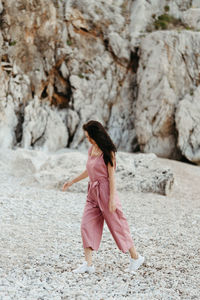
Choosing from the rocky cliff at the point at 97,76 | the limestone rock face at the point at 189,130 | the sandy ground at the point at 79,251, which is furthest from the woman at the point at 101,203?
the limestone rock face at the point at 189,130

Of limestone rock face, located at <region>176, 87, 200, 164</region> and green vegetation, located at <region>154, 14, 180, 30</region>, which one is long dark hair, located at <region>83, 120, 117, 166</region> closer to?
limestone rock face, located at <region>176, 87, 200, 164</region>

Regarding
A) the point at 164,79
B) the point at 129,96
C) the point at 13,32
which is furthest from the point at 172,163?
the point at 13,32

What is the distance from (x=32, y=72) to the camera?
15148 mm

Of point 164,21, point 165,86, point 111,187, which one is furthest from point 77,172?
point 164,21

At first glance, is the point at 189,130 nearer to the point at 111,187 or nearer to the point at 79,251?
the point at 79,251

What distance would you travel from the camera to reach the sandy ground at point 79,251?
3.14 metres

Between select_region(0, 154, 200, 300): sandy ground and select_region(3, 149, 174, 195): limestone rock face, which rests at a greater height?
select_region(0, 154, 200, 300): sandy ground

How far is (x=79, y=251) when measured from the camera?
167 inches

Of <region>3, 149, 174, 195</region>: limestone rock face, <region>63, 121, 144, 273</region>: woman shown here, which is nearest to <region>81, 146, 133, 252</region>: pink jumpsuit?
<region>63, 121, 144, 273</region>: woman

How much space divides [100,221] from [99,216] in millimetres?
58

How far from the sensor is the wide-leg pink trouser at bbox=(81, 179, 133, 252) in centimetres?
351

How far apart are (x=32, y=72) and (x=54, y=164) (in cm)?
717

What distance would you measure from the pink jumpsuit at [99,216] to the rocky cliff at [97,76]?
1054cm

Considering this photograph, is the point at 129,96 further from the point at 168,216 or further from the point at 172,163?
the point at 168,216
